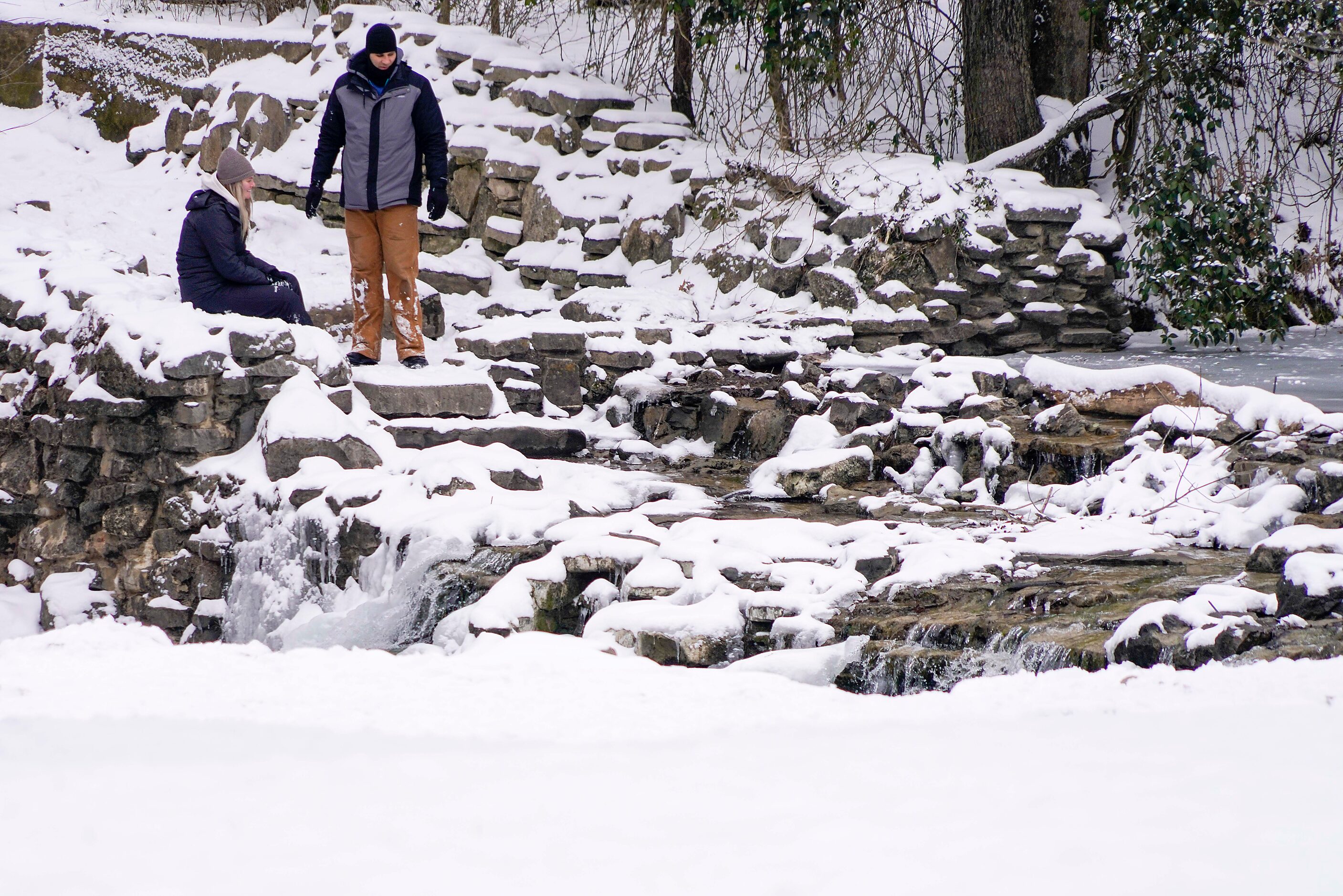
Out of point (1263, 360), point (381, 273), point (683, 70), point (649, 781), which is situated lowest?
point (649, 781)

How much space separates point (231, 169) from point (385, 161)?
760 mm

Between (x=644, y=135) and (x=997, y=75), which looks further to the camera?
(x=644, y=135)

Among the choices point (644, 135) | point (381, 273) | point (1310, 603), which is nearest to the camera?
point (1310, 603)

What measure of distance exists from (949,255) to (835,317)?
949 millimetres

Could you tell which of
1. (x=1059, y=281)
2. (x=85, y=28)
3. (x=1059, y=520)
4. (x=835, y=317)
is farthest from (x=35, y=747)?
(x=85, y=28)

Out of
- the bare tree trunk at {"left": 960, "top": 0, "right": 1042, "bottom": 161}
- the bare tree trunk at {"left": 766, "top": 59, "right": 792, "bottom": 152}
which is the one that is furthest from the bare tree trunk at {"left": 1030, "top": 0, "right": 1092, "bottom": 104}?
the bare tree trunk at {"left": 766, "top": 59, "right": 792, "bottom": 152}

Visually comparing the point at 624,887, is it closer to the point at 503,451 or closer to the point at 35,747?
the point at 35,747

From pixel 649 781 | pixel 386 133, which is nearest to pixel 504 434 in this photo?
pixel 386 133

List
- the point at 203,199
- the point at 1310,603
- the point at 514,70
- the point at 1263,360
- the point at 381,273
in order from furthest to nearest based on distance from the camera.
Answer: the point at 514,70 < the point at 1263,360 < the point at 381,273 < the point at 203,199 < the point at 1310,603

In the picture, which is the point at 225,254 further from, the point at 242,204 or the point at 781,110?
the point at 781,110

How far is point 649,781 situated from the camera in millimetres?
2344

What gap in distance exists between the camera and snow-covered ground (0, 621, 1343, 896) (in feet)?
6.37

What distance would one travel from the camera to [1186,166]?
8.50m

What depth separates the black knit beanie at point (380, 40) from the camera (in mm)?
6195
